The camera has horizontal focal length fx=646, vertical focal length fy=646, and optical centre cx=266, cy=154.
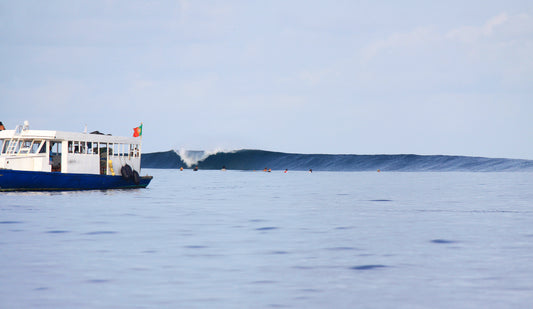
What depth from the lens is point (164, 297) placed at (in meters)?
11.9

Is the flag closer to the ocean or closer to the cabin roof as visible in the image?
the cabin roof

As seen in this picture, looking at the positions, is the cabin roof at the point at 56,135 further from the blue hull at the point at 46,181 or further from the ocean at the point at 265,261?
the ocean at the point at 265,261

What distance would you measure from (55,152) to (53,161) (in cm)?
73

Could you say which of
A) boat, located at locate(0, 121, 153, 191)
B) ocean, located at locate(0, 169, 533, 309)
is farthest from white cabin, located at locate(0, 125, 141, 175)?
ocean, located at locate(0, 169, 533, 309)

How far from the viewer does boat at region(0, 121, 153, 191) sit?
4612 centimetres

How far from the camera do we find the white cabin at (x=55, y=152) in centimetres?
4753

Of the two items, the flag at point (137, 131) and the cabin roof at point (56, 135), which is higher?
the flag at point (137, 131)

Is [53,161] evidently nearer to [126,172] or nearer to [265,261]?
[126,172]

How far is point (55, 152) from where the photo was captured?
162ft

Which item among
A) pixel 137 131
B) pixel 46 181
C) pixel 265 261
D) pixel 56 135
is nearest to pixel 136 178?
pixel 137 131

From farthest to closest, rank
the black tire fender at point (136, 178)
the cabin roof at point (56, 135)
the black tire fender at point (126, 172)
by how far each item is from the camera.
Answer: the black tire fender at point (136, 178)
the black tire fender at point (126, 172)
the cabin roof at point (56, 135)

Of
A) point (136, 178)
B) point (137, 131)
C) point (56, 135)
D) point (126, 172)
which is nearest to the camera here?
point (56, 135)

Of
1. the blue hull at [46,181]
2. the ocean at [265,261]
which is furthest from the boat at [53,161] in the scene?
the ocean at [265,261]

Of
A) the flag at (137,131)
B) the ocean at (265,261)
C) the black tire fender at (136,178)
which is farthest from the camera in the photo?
the flag at (137,131)
